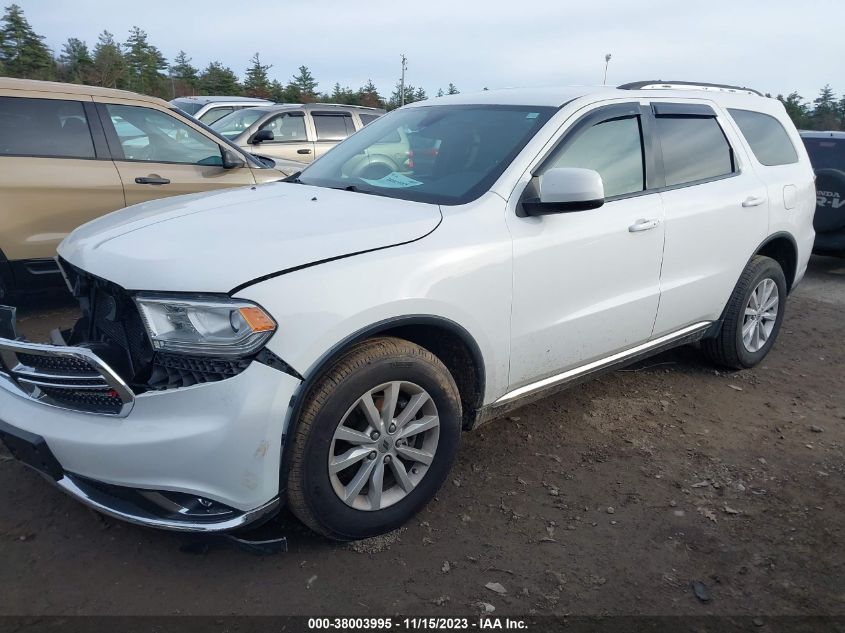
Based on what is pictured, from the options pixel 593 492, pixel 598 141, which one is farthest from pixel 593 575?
pixel 598 141

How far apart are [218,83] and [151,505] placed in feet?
134

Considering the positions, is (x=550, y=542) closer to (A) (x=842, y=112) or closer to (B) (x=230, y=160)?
A: (B) (x=230, y=160)

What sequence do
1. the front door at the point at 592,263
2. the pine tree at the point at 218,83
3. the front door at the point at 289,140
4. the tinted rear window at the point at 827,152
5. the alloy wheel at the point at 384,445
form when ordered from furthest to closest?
the pine tree at the point at 218,83, the front door at the point at 289,140, the tinted rear window at the point at 827,152, the front door at the point at 592,263, the alloy wheel at the point at 384,445

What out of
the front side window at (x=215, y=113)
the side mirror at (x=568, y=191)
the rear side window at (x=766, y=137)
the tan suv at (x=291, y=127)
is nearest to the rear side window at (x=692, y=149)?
the rear side window at (x=766, y=137)

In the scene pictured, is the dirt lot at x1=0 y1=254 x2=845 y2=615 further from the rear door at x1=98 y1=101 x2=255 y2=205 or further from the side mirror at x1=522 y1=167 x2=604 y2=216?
the rear door at x1=98 y1=101 x2=255 y2=205

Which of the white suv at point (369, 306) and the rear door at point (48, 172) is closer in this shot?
the white suv at point (369, 306)

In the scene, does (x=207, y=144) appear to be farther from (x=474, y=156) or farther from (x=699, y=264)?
(x=699, y=264)

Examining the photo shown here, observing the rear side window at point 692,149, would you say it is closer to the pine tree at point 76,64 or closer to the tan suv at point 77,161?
the tan suv at point 77,161

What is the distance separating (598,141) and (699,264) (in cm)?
107

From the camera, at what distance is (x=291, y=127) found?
10.5 metres

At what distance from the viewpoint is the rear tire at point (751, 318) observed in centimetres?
436

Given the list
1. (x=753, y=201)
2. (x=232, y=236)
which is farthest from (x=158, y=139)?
(x=753, y=201)

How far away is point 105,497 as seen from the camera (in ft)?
7.88

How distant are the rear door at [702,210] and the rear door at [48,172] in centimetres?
421
